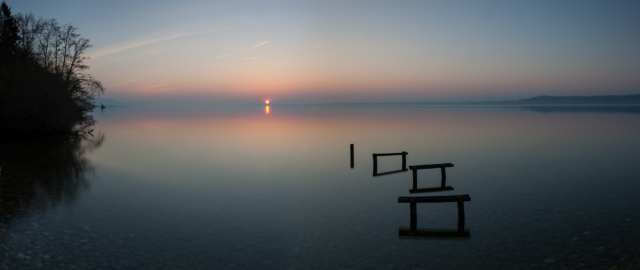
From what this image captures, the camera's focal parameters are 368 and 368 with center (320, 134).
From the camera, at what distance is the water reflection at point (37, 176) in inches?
560

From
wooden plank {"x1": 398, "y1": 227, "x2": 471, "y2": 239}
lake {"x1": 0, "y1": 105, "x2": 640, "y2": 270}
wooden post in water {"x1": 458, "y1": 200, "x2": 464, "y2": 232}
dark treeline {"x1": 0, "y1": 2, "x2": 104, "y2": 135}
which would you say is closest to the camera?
lake {"x1": 0, "y1": 105, "x2": 640, "y2": 270}

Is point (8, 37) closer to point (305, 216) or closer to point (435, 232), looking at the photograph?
point (305, 216)

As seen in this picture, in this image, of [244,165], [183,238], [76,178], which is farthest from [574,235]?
[76,178]

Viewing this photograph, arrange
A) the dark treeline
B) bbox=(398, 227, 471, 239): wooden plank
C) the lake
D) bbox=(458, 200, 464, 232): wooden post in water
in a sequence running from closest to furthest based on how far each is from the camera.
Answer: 1. the lake
2. bbox=(398, 227, 471, 239): wooden plank
3. bbox=(458, 200, 464, 232): wooden post in water
4. the dark treeline

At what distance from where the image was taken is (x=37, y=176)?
20141 mm

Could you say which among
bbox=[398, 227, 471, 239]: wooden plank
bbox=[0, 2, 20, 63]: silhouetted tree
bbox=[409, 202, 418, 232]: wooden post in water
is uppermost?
bbox=[0, 2, 20, 63]: silhouetted tree

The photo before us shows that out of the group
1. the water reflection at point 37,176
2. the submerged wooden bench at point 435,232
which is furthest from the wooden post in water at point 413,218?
the water reflection at point 37,176

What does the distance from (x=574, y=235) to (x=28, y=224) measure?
17.9 m

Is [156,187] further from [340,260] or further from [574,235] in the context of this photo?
[574,235]

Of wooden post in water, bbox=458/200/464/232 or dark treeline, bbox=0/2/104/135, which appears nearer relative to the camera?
wooden post in water, bbox=458/200/464/232

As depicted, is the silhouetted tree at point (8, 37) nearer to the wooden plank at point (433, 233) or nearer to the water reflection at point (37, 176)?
the water reflection at point (37, 176)

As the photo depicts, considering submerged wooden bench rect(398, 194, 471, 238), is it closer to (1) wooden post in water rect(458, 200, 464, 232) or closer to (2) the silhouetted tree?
(1) wooden post in water rect(458, 200, 464, 232)

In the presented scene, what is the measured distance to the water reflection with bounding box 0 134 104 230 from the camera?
14.2 meters

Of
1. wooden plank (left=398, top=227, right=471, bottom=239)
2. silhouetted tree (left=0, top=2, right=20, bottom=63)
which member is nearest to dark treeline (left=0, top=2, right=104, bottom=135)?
silhouetted tree (left=0, top=2, right=20, bottom=63)
